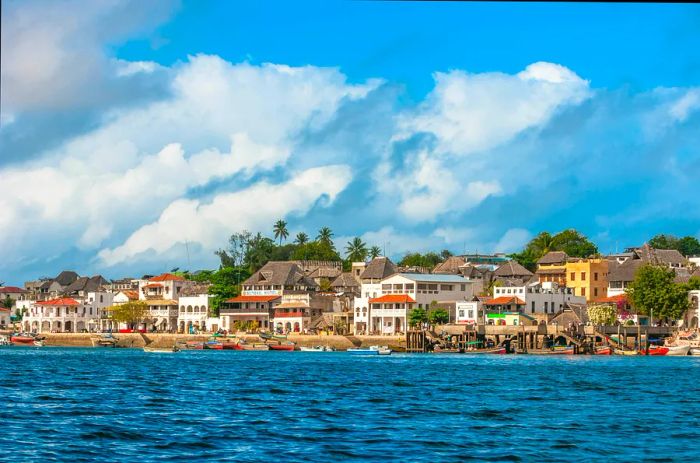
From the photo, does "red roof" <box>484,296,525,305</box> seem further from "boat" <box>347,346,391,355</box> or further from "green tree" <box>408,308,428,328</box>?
"boat" <box>347,346,391,355</box>

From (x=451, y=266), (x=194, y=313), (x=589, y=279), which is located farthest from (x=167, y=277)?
(x=589, y=279)

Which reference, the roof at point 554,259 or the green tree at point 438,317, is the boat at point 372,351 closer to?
the green tree at point 438,317

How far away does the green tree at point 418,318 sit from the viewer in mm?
137875

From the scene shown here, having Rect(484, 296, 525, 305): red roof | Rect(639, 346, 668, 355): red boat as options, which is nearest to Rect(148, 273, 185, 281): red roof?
Rect(484, 296, 525, 305): red roof

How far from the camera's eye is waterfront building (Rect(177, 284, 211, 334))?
16638 cm

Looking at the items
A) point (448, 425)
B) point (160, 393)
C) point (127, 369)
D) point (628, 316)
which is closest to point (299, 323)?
point (628, 316)

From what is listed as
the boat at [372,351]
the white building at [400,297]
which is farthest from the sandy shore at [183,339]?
the white building at [400,297]

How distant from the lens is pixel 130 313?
552 feet

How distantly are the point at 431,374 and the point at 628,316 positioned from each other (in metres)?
66.3

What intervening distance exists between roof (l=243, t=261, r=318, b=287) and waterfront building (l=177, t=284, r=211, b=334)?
774 cm

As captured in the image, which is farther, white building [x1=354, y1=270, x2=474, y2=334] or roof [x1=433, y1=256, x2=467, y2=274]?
roof [x1=433, y1=256, x2=467, y2=274]

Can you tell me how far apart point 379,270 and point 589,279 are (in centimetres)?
3068

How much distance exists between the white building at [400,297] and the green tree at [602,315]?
62.8ft

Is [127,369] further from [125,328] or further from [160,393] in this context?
[125,328]
